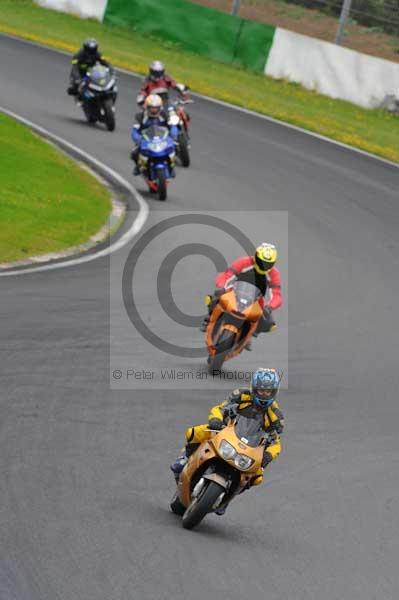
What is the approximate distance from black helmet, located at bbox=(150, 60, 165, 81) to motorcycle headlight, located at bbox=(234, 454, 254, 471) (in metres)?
17.2

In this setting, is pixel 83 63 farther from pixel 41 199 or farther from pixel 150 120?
pixel 41 199

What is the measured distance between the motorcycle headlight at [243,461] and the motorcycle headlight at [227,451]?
0.12 ft

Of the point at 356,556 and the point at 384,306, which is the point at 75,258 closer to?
the point at 384,306

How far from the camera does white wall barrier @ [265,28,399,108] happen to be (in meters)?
33.4

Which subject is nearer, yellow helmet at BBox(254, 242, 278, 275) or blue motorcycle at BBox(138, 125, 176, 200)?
yellow helmet at BBox(254, 242, 278, 275)

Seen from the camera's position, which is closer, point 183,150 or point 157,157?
point 157,157

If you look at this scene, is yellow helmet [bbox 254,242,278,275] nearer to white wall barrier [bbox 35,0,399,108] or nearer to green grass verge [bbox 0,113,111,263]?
green grass verge [bbox 0,113,111,263]

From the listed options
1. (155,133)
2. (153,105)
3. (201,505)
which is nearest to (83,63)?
(153,105)

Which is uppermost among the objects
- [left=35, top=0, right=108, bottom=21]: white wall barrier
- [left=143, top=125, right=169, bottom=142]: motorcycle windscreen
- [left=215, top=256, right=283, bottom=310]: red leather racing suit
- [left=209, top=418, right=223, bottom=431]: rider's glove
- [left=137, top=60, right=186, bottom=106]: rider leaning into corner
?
[left=209, top=418, right=223, bottom=431]: rider's glove

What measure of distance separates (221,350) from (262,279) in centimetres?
95

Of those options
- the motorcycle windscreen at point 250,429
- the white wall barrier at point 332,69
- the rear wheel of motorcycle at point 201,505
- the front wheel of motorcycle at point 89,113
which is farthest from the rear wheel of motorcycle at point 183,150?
the rear wheel of motorcycle at point 201,505

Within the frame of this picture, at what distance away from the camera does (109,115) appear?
88.3 ft

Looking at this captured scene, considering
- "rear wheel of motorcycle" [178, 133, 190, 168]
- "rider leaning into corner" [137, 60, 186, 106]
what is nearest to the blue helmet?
"rear wheel of motorcycle" [178, 133, 190, 168]

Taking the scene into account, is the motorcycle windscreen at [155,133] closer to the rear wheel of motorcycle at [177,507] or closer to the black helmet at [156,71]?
the black helmet at [156,71]
